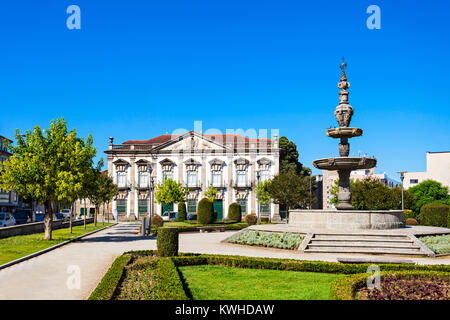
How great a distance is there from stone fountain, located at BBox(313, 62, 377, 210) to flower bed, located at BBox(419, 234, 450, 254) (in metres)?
3.85

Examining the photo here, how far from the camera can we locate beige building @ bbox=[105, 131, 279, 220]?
177 feet

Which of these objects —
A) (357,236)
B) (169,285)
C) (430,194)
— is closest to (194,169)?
(430,194)

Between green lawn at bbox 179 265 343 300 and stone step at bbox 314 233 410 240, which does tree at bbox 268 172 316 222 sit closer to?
stone step at bbox 314 233 410 240

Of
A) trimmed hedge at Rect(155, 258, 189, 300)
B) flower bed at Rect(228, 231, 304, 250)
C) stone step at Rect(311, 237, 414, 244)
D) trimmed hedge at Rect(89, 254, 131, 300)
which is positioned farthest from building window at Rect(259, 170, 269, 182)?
trimmed hedge at Rect(155, 258, 189, 300)

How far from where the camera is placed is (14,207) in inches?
2477

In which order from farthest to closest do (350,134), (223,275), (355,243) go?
1. (350,134)
2. (355,243)
3. (223,275)

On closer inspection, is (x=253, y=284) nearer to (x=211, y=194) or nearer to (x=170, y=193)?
(x=170, y=193)

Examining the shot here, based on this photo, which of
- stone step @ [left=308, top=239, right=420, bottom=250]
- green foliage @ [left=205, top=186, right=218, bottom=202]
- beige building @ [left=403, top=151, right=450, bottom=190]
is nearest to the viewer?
stone step @ [left=308, top=239, right=420, bottom=250]

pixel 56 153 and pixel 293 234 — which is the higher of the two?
pixel 56 153

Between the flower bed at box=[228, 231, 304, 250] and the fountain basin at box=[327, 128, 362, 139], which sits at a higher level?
the fountain basin at box=[327, 128, 362, 139]

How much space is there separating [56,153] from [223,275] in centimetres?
1382

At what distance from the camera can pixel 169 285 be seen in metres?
8.05
